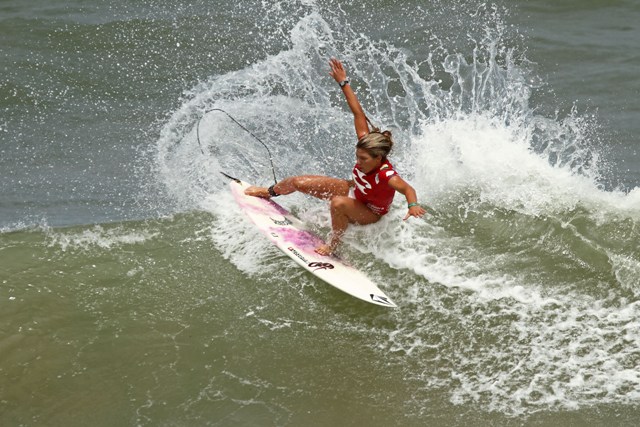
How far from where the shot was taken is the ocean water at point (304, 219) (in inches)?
217

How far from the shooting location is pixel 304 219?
25.3 ft

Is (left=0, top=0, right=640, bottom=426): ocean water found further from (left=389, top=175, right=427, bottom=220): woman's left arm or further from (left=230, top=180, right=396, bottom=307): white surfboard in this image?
(left=389, top=175, right=427, bottom=220): woman's left arm

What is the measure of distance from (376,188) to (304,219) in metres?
1.22

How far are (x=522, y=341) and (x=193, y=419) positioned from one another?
253cm

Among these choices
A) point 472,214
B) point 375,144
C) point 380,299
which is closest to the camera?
point 380,299

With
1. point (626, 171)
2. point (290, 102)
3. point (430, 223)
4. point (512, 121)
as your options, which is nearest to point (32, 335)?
point (430, 223)

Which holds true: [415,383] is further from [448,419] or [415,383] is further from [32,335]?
[32,335]

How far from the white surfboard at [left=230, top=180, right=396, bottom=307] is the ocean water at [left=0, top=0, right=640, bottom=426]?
128 mm

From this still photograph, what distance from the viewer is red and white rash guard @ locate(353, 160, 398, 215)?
660 cm

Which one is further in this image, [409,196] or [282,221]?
[282,221]

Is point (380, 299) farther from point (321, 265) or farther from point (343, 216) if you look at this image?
point (343, 216)

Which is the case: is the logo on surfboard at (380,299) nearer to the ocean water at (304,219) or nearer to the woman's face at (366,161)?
the ocean water at (304,219)

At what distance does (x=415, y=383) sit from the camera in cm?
555

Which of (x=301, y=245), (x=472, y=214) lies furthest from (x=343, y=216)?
(x=472, y=214)
